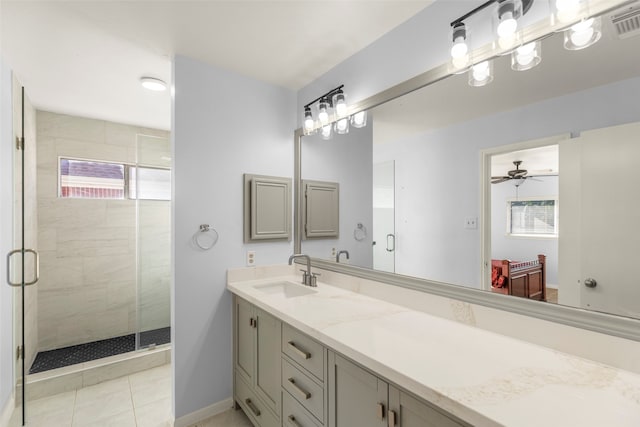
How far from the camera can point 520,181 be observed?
1.26 m

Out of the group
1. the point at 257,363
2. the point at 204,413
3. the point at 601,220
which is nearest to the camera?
the point at 601,220

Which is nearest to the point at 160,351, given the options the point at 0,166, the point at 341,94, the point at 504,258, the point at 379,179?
the point at 0,166

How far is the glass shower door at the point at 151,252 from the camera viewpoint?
2881 mm

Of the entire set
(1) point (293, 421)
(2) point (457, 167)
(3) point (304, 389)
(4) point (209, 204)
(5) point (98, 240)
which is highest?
(2) point (457, 167)

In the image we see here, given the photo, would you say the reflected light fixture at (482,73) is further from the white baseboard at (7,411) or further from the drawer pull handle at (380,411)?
the white baseboard at (7,411)

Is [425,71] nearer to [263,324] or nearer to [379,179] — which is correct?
[379,179]

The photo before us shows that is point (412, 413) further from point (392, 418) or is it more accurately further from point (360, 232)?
point (360, 232)

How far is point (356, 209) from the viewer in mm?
2080

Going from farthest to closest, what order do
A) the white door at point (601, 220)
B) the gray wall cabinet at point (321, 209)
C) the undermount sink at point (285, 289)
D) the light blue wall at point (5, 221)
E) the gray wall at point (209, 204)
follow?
the gray wall cabinet at point (321, 209) < the undermount sink at point (285, 289) < the gray wall at point (209, 204) < the light blue wall at point (5, 221) < the white door at point (601, 220)

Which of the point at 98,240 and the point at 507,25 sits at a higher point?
the point at 507,25

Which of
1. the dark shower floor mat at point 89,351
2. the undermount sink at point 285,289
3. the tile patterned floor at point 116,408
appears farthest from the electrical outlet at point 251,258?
the dark shower floor mat at point 89,351

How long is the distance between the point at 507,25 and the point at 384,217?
1.10m

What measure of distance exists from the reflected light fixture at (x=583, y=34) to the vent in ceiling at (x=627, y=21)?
0.04 m

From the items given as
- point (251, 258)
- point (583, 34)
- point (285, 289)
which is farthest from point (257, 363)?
point (583, 34)
